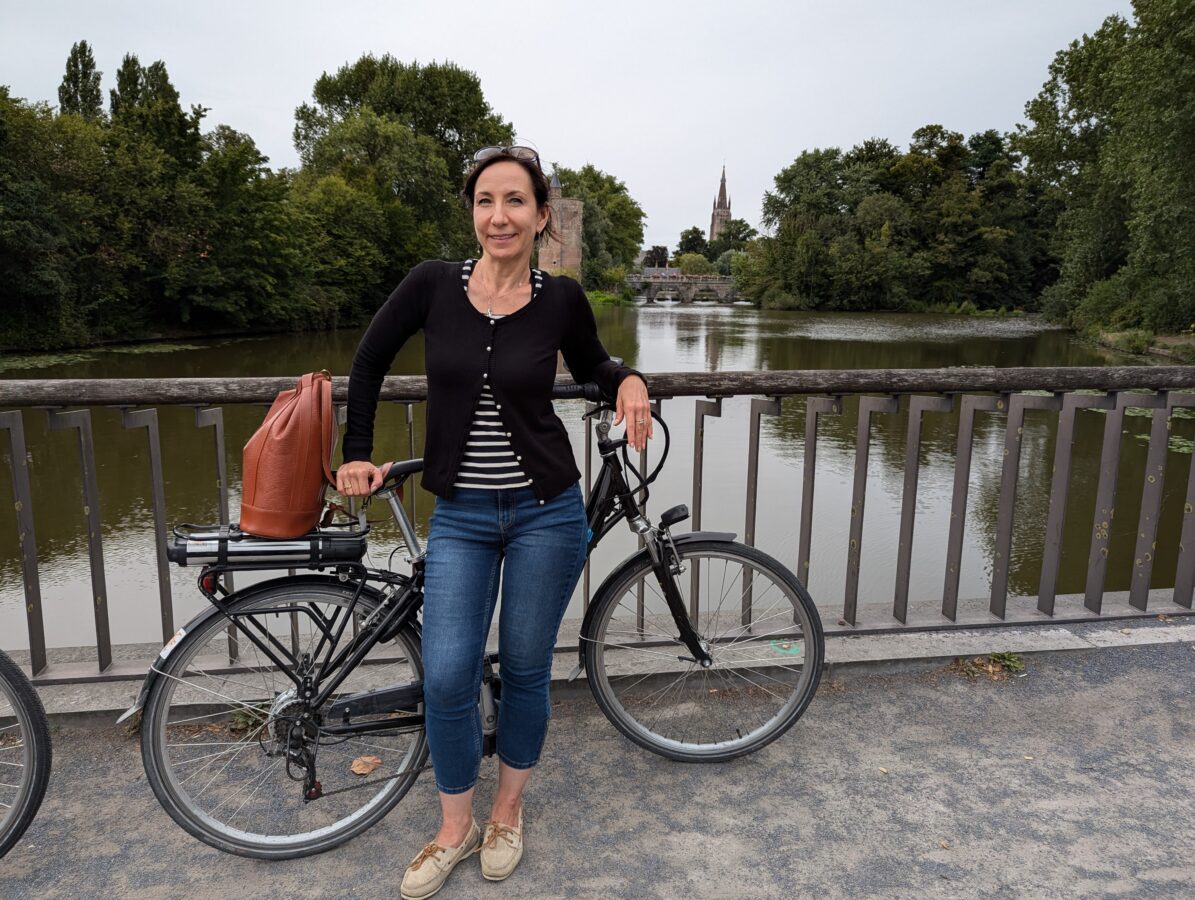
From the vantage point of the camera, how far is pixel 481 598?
7.00 feet

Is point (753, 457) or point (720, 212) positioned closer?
point (753, 457)

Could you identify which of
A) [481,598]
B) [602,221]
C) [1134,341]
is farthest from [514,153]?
[602,221]

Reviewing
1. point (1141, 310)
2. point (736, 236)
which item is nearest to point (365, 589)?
point (1141, 310)

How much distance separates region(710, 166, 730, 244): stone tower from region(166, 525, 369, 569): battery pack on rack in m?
144

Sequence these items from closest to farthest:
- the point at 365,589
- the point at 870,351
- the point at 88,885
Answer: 1. the point at 88,885
2. the point at 365,589
3. the point at 870,351

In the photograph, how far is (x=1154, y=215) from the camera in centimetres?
2236

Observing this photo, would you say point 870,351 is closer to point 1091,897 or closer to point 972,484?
point 972,484

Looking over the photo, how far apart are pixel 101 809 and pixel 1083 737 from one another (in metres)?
2.87

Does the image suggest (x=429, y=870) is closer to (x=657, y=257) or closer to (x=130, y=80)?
(x=130, y=80)

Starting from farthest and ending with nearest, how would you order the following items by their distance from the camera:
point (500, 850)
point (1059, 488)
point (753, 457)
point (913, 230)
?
point (913, 230), point (1059, 488), point (753, 457), point (500, 850)

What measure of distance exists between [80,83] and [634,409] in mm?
57048

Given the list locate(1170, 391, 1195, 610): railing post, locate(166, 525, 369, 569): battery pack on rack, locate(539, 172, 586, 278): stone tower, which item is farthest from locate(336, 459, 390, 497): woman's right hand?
locate(539, 172, 586, 278): stone tower

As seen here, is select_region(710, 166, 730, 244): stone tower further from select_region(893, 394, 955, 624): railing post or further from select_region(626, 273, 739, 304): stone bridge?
select_region(893, 394, 955, 624): railing post

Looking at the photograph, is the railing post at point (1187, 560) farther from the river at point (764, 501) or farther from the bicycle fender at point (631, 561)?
the bicycle fender at point (631, 561)
